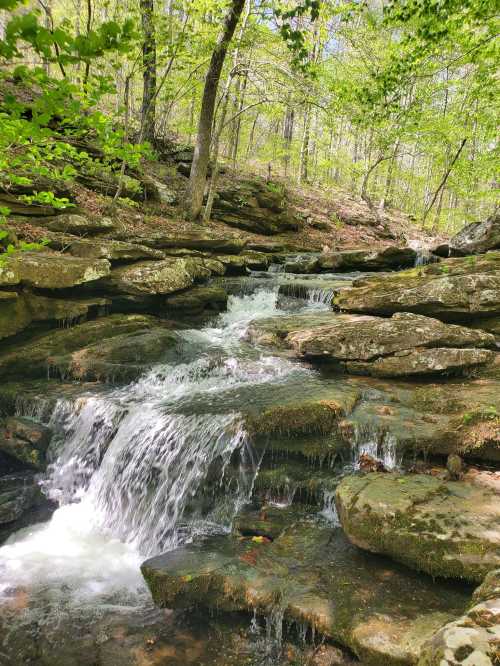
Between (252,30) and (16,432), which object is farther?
(252,30)

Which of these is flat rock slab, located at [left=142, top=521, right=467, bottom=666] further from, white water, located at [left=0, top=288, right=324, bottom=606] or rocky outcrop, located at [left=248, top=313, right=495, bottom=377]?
rocky outcrop, located at [left=248, top=313, right=495, bottom=377]

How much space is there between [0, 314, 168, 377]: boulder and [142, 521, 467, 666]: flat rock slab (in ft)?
18.1

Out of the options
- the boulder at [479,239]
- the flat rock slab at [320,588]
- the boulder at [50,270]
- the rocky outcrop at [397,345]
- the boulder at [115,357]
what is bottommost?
the flat rock slab at [320,588]

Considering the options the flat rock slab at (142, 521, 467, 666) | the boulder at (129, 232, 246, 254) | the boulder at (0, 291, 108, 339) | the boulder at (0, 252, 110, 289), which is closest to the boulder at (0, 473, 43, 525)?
the flat rock slab at (142, 521, 467, 666)

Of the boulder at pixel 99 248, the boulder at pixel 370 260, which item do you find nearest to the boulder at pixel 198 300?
the boulder at pixel 99 248

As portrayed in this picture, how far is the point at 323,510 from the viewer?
5.56m

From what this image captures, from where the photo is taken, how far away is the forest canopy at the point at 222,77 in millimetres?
3174

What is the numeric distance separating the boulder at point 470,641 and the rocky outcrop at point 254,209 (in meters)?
16.9

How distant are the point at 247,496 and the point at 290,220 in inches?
622

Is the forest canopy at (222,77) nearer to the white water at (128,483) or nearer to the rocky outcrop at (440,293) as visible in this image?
the rocky outcrop at (440,293)

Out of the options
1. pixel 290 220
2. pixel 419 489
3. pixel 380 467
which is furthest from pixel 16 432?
pixel 290 220

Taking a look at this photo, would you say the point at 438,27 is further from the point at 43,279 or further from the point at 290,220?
the point at 290,220

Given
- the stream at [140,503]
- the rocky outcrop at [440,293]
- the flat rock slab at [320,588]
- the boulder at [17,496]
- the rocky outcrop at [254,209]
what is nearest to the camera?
the flat rock slab at [320,588]

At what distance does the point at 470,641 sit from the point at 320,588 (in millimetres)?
2142
